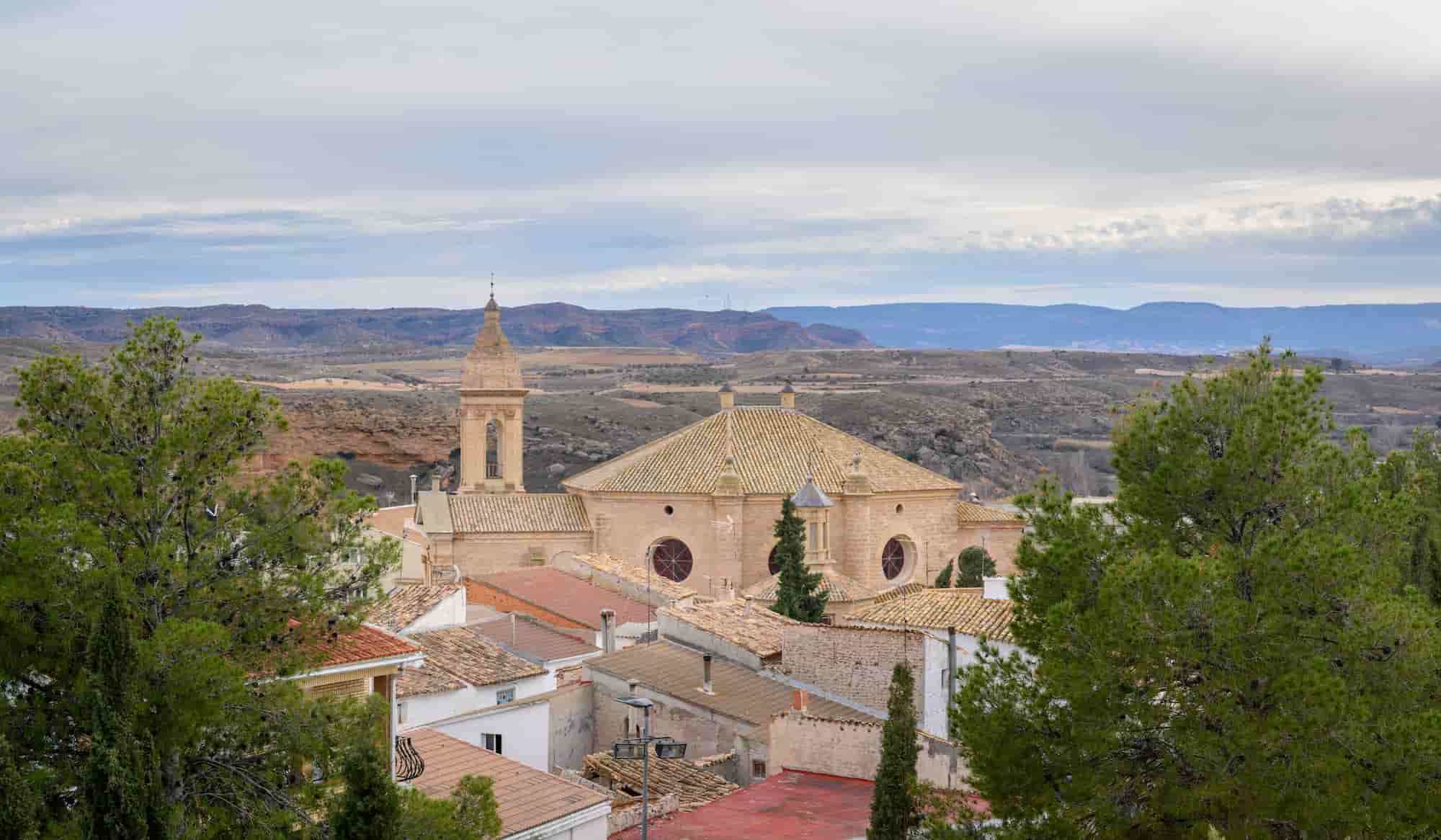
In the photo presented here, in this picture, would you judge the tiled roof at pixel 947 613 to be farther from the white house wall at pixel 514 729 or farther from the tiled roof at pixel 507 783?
the tiled roof at pixel 507 783

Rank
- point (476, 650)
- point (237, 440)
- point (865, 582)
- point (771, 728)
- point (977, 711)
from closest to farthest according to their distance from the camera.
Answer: point (237, 440) → point (977, 711) → point (771, 728) → point (476, 650) → point (865, 582)

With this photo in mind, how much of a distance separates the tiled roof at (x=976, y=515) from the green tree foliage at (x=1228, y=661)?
96.6 feet

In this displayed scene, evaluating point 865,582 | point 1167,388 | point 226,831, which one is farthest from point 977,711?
point 865,582

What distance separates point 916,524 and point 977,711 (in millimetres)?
29608

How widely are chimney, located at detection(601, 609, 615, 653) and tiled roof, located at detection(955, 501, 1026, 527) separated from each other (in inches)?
666

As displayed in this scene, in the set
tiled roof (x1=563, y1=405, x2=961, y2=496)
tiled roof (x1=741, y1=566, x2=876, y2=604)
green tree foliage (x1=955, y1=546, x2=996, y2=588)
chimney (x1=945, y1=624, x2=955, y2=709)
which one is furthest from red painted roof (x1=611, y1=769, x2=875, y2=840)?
tiled roof (x1=563, y1=405, x2=961, y2=496)

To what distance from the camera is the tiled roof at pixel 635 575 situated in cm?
3778

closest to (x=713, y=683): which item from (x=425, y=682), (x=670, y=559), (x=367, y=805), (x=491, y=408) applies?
(x=425, y=682)

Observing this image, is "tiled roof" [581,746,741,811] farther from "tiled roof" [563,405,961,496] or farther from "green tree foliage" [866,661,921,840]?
"tiled roof" [563,405,961,496]

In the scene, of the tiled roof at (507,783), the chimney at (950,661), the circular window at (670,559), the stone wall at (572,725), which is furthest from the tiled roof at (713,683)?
the circular window at (670,559)

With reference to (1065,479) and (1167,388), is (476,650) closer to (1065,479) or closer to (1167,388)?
(1167,388)

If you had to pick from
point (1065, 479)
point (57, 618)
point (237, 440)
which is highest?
point (237, 440)

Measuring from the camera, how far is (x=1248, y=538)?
15930 mm

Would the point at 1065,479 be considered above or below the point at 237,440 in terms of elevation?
below
